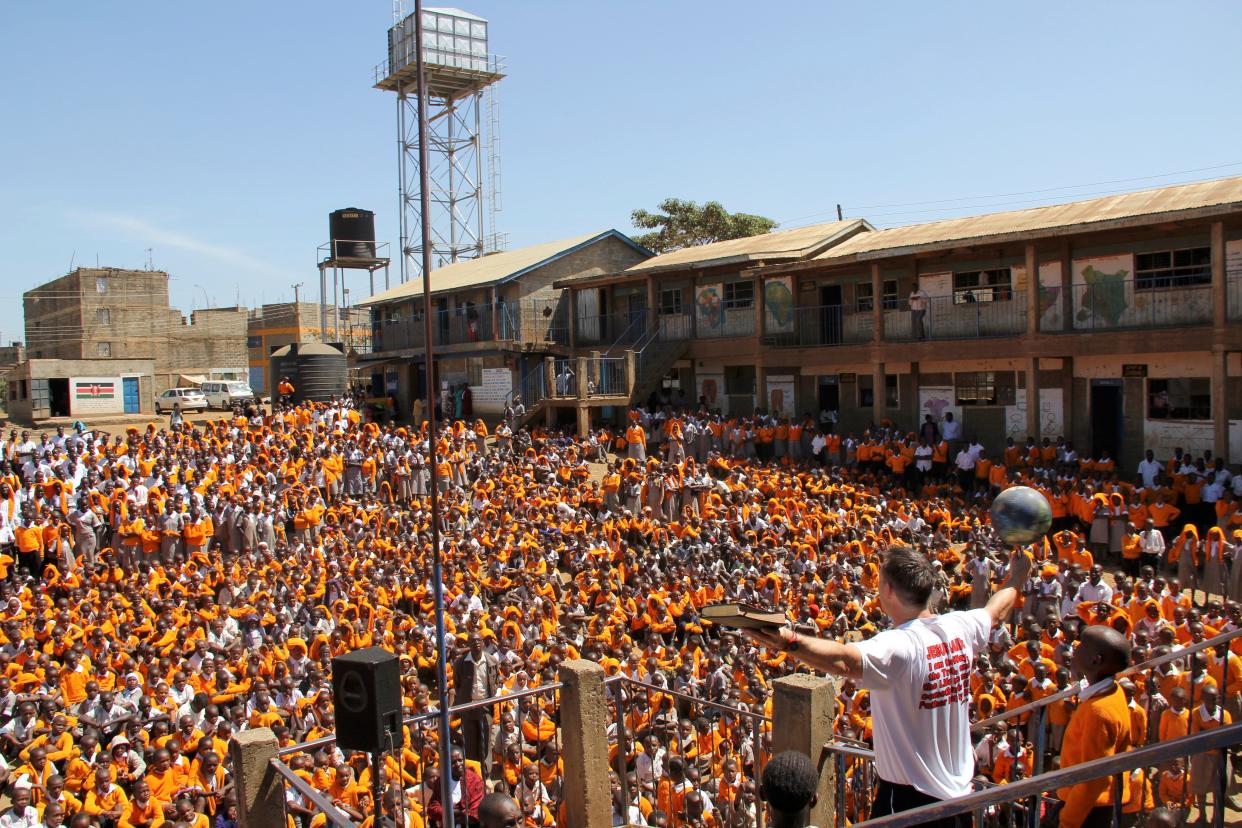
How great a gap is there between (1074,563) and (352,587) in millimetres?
9629

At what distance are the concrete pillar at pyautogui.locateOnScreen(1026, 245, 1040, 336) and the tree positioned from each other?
2281 cm

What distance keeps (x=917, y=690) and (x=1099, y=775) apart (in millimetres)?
971

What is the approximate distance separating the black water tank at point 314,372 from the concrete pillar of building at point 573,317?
275 inches

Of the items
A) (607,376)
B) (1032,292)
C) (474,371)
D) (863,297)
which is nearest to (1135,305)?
(1032,292)

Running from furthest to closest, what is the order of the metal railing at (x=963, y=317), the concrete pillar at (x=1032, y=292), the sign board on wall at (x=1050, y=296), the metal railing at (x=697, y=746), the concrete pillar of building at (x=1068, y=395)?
1. the metal railing at (x=963, y=317)
2. the concrete pillar of building at (x=1068, y=395)
3. the sign board on wall at (x=1050, y=296)
4. the concrete pillar at (x=1032, y=292)
5. the metal railing at (x=697, y=746)

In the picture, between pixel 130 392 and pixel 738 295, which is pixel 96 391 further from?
pixel 738 295

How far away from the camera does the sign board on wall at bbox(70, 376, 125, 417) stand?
35.6m

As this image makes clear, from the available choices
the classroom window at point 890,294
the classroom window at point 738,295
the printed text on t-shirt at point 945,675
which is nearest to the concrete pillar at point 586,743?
the printed text on t-shirt at point 945,675

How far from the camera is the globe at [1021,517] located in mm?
4215

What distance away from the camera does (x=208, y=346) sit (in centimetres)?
5544

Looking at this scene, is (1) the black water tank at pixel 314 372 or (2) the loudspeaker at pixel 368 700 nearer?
(2) the loudspeaker at pixel 368 700

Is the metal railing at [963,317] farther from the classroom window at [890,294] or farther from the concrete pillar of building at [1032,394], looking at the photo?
the concrete pillar of building at [1032,394]

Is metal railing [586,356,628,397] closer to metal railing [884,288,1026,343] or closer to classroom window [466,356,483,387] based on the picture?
classroom window [466,356,483,387]

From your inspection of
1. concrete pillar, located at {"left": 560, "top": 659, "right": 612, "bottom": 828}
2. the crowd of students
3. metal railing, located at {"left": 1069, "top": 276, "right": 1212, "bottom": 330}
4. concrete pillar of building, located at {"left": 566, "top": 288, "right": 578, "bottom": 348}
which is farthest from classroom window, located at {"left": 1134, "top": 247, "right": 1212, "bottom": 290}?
concrete pillar, located at {"left": 560, "top": 659, "right": 612, "bottom": 828}
